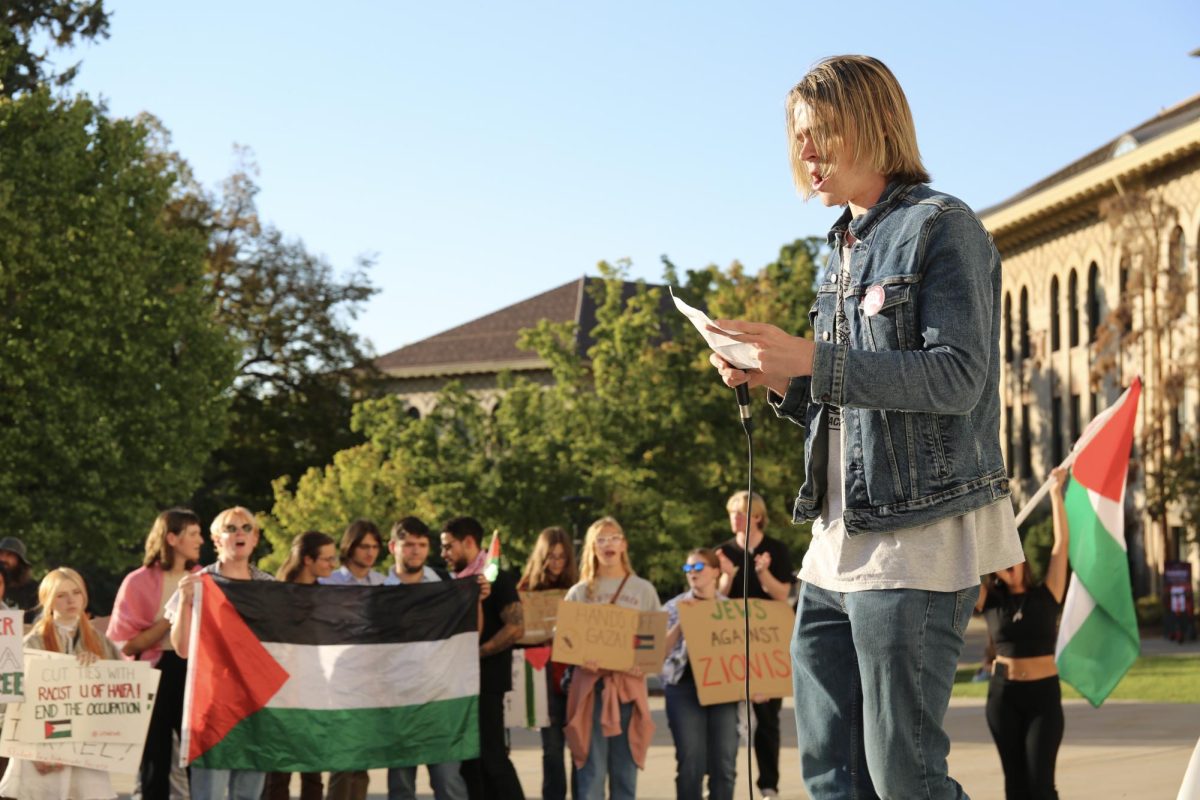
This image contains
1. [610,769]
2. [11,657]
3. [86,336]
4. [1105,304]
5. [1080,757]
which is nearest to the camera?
[11,657]

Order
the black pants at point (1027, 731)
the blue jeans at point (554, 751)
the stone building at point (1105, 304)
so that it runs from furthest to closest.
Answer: the stone building at point (1105, 304) < the blue jeans at point (554, 751) < the black pants at point (1027, 731)

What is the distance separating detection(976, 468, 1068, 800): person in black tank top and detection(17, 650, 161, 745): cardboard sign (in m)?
5.16

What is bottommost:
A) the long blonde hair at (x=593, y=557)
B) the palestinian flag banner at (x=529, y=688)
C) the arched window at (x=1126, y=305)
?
the palestinian flag banner at (x=529, y=688)

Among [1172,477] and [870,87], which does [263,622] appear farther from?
[1172,477]

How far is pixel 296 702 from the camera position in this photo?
11133mm

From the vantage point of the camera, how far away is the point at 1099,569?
13.2m

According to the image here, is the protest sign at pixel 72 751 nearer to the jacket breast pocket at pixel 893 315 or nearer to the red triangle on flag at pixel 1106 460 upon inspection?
the red triangle on flag at pixel 1106 460

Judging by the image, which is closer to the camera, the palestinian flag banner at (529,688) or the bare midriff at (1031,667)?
the bare midriff at (1031,667)

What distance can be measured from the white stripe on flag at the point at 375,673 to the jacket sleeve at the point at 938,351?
841cm

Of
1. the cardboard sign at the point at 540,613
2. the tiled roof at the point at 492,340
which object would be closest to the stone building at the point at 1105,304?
the tiled roof at the point at 492,340

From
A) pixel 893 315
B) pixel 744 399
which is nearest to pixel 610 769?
pixel 744 399

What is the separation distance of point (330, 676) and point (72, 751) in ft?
5.40

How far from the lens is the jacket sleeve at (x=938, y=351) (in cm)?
324

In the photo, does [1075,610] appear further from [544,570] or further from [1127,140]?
[1127,140]
